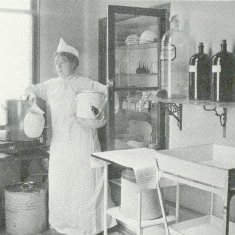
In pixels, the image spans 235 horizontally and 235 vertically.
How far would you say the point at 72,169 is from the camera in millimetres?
3330

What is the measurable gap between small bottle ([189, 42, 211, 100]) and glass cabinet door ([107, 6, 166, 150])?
65cm

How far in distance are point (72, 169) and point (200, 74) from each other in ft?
4.28

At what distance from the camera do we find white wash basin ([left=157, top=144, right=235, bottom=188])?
6.15 feet

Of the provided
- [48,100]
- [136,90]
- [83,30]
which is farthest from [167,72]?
[83,30]

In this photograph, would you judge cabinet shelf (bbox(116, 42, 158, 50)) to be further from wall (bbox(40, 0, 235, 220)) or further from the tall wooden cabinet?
wall (bbox(40, 0, 235, 220))

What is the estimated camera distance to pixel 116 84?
3391 mm

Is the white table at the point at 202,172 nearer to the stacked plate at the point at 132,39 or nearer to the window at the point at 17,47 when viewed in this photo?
the stacked plate at the point at 132,39

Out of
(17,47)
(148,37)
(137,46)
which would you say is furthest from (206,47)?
A: (17,47)

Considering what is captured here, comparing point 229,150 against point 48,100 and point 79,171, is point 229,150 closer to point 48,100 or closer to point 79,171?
point 79,171

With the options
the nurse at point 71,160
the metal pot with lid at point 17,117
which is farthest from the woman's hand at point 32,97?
the metal pot with lid at point 17,117

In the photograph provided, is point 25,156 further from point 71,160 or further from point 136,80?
point 136,80

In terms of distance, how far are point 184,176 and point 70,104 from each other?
145cm

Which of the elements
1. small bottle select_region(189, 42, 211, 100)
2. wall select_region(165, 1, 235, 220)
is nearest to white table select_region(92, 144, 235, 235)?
wall select_region(165, 1, 235, 220)

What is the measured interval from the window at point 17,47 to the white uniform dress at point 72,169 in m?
0.89
